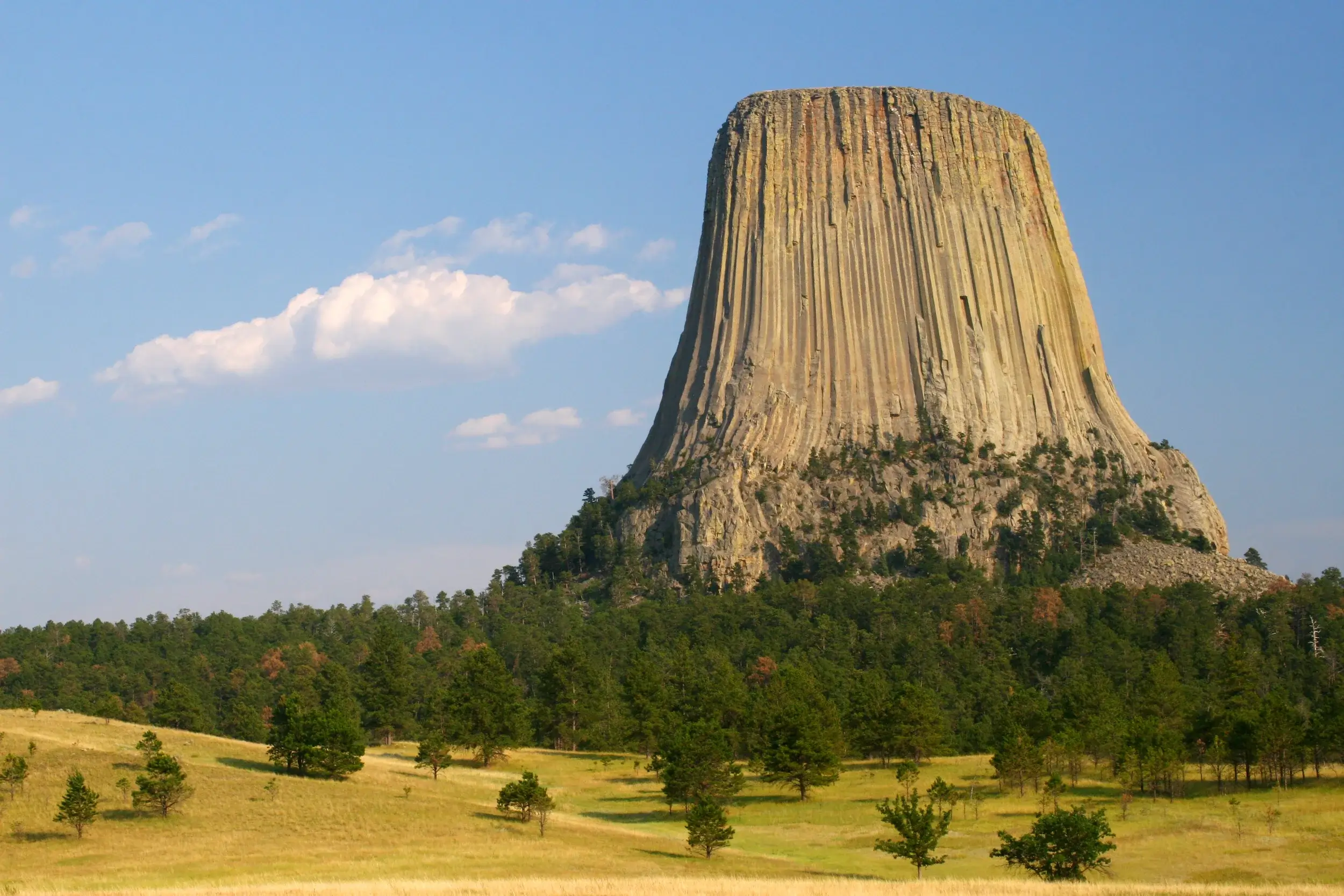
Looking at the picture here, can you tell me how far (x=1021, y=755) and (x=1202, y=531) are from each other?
72355mm

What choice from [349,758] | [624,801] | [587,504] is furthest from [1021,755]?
[587,504]

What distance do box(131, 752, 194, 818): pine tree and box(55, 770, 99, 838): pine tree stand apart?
61.7 inches

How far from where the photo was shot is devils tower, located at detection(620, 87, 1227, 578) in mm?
129250

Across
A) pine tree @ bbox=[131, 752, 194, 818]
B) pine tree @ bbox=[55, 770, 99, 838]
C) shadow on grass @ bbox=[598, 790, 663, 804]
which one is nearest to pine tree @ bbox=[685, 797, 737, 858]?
shadow on grass @ bbox=[598, 790, 663, 804]

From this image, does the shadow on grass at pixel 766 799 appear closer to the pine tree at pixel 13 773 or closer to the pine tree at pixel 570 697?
the pine tree at pixel 570 697

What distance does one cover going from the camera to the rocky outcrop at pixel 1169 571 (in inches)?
4692

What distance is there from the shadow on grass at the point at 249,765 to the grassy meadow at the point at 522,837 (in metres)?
0.13

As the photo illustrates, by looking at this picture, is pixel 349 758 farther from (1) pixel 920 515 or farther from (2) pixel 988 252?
(2) pixel 988 252

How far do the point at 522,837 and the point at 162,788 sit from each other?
11668 millimetres

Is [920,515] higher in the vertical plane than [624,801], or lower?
Result: higher

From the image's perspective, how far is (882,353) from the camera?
13700 centimetres

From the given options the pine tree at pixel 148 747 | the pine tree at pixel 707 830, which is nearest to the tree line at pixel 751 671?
the pine tree at pixel 148 747

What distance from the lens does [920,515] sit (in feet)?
420

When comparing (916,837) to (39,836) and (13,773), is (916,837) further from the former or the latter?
(13,773)
